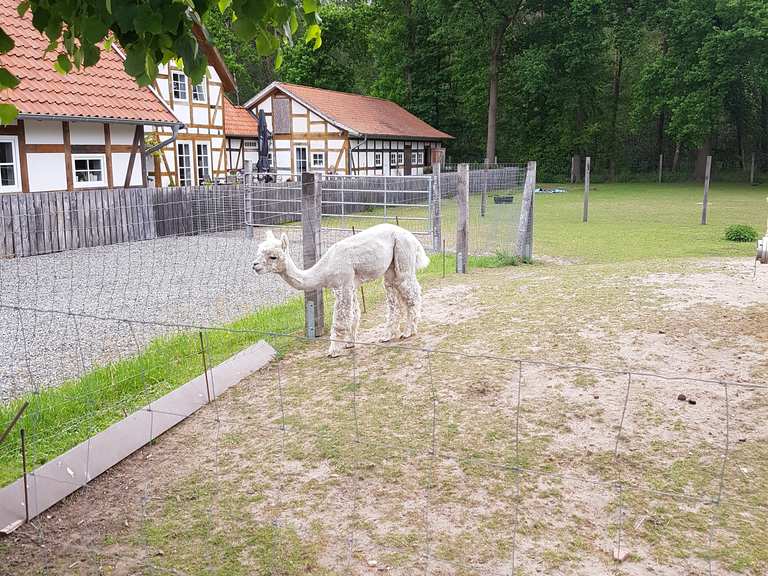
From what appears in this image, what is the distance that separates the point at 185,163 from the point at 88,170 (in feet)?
26.2

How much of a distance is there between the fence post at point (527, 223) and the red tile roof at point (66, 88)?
35.6ft

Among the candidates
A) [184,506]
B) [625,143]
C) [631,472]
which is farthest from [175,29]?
[625,143]

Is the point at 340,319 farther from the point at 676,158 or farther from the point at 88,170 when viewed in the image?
the point at 676,158

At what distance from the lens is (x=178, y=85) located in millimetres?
26250

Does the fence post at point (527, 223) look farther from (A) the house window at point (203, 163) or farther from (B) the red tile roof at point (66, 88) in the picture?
(A) the house window at point (203, 163)

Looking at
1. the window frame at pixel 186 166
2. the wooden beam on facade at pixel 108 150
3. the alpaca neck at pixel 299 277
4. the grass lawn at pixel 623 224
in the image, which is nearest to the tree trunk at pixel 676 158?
the grass lawn at pixel 623 224

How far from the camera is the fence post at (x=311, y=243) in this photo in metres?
7.98

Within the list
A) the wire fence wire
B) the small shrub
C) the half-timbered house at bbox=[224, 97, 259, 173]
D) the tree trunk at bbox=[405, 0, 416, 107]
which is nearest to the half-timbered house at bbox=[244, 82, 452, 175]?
the half-timbered house at bbox=[224, 97, 259, 173]

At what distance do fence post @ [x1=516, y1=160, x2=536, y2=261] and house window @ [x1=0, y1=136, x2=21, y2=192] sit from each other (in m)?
12.1

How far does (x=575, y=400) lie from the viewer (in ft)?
18.2

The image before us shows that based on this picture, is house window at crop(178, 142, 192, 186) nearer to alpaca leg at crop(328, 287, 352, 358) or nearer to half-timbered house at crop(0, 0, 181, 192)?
half-timbered house at crop(0, 0, 181, 192)

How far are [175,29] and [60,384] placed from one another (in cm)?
484

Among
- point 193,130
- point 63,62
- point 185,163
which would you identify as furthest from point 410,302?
point 185,163

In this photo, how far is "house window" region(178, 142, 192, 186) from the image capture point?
27047 millimetres
